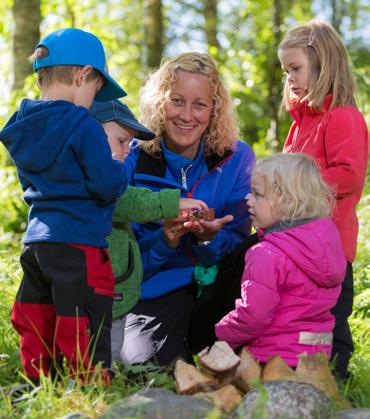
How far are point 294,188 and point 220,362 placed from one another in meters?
0.96

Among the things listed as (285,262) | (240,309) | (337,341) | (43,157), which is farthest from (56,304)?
(337,341)

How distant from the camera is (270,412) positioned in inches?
99.7

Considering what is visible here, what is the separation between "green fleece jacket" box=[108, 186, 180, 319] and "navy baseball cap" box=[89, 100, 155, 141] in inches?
12.8

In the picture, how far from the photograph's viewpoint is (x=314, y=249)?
3.25m

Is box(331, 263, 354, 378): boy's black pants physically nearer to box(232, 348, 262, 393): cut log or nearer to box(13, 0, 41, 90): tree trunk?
box(232, 348, 262, 393): cut log

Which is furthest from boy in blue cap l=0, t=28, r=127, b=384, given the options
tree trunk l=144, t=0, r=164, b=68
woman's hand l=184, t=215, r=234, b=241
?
tree trunk l=144, t=0, r=164, b=68


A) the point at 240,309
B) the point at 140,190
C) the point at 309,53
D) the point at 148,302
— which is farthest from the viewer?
the point at 148,302

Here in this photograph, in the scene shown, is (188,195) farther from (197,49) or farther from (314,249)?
(197,49)

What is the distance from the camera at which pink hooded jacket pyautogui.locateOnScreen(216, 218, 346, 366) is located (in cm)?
324

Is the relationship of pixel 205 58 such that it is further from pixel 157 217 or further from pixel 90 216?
pixel 90 216

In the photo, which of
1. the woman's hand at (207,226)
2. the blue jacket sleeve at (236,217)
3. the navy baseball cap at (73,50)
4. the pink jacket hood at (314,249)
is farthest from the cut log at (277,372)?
the navy baseball cap at (73,50)

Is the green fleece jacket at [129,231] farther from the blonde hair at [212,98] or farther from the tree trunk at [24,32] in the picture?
the tree trunk at [24,32]

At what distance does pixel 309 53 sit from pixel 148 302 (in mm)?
1827

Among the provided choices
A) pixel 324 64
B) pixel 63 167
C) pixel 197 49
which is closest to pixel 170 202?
pixel 63 167
